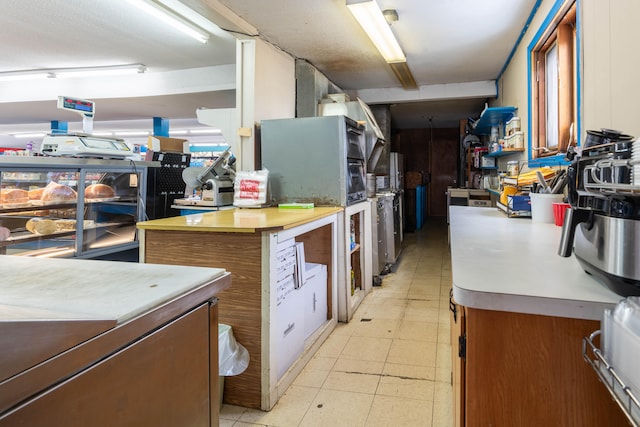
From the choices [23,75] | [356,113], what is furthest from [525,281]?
[23,75]

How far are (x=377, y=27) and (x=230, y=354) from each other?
3021 mm

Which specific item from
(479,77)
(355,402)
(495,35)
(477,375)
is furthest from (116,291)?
(479,77)

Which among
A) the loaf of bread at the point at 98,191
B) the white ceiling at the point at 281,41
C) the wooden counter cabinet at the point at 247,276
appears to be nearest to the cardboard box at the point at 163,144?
the white ceiling at the point at 281,41

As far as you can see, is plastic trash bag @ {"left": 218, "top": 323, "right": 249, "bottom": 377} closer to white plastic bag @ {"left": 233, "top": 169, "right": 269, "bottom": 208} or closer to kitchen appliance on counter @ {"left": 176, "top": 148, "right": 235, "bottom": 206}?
white plastic bag @ {"left": 233, "top": 169, "right": 269, "bottom": 208}

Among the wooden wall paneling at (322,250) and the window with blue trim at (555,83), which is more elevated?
the window with blue trim at (555,83)

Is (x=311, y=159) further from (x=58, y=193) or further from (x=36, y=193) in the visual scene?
(x=36, y=193)

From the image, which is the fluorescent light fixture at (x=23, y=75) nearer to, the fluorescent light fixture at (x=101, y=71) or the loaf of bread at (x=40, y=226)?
the fluorescent light fixture at (x=101, y=71)

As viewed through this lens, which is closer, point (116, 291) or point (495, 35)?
point (116, 291)

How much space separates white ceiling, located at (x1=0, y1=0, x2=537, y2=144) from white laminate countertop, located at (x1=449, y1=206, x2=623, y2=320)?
8.56 feet

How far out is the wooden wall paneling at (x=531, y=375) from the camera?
0.80 metres

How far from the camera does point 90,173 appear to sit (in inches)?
130

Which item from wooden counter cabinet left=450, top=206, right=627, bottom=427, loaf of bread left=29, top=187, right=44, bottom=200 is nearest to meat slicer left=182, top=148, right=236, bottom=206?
loaf of bread left=29, top=187, right=44, bottom=200

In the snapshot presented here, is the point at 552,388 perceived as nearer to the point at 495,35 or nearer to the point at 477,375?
the point at 477,375

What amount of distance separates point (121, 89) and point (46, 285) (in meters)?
5.97
